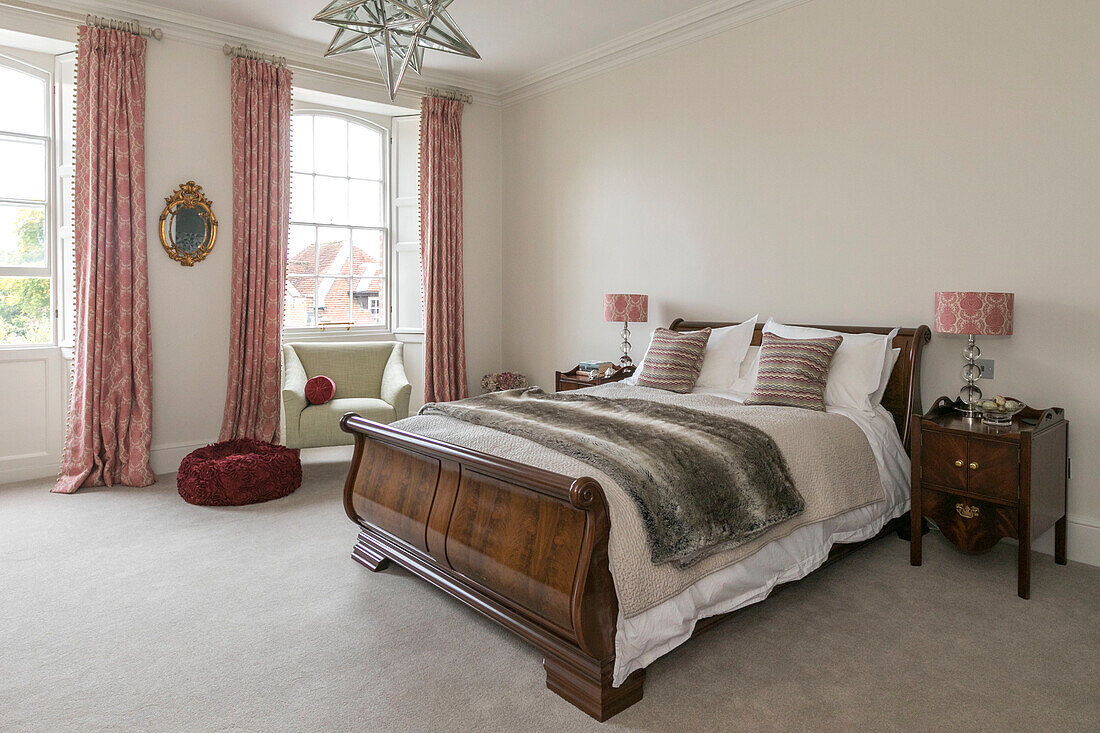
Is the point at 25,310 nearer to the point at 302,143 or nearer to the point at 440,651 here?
the point at 302,143

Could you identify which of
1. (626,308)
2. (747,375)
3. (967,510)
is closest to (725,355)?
(747,375)

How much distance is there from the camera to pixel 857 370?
136 inches

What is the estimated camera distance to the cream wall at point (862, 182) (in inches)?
124

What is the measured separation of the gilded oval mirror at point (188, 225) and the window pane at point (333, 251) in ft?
3.28

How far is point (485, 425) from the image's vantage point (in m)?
2.90

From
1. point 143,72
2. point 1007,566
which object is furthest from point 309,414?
point 1007,566

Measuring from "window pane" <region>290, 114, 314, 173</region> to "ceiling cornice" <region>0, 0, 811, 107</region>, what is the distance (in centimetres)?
47

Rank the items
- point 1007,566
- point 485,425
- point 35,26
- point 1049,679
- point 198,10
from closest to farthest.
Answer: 1. point 1049,679
2. point 485,425
3. point 1007,566
4. point 35,26
5. point 198,10

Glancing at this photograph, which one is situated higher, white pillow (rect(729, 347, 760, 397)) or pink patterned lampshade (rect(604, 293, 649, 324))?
pink patterned lampshade (rect(604, 293, 649, 324))

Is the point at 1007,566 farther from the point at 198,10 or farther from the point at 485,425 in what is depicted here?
the point at 198,10

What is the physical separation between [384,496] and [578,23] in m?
3.41

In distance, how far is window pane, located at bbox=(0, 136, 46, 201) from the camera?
448 centimetres

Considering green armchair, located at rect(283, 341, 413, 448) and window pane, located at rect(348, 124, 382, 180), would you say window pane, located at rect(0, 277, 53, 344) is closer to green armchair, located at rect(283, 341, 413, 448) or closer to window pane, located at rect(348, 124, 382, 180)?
green armchair, located at rect(283, 341, 413, 448)

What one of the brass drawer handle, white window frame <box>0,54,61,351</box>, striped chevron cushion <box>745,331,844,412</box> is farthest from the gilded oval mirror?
the brass drawer handle
